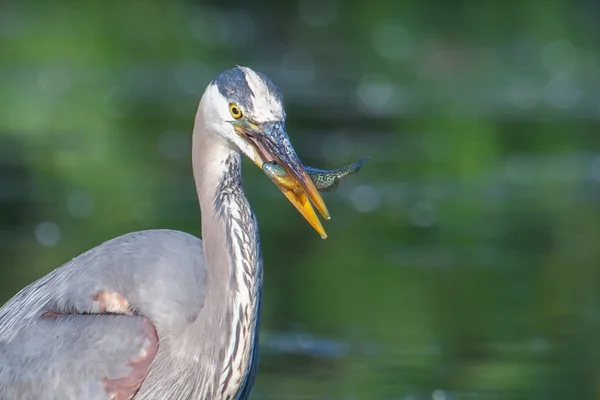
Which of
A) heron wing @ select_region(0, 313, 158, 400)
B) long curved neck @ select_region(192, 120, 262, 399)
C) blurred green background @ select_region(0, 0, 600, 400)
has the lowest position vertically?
heron wing @ select_region(0, 313, 158, 400)

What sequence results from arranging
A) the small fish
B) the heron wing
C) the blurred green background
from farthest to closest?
1. the blurred green background
2. the heron wing
3. the small fish

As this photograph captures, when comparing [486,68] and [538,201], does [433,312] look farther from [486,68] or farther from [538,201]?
[486,68]

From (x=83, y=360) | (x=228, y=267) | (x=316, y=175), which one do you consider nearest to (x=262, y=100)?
(x=316, y=175)

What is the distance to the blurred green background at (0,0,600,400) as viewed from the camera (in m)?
8.21

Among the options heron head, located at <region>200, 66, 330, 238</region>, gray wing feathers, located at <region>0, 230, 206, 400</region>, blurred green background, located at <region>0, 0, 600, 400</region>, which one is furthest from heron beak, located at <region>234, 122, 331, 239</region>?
blurred green background, located at <region>0, 0, 600, 400</region>

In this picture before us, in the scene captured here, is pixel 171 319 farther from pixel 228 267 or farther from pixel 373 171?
pixel 373 171

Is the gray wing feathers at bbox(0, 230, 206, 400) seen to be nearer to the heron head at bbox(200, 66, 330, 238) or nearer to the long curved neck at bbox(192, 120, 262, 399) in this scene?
the long curved neck at bbox(192, 120, 262, 399)

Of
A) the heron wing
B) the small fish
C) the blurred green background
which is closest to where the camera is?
the small fish

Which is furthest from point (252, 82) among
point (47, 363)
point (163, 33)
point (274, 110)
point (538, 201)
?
point (163, 33)

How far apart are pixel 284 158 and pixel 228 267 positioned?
20.8 inches

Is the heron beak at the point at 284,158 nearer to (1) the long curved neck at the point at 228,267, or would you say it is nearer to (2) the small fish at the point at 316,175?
(2) the small fish at the point at 316,175

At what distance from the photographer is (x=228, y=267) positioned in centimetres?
534

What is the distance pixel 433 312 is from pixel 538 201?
11.7ft

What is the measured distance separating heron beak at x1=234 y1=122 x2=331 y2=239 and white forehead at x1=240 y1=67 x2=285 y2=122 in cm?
3
